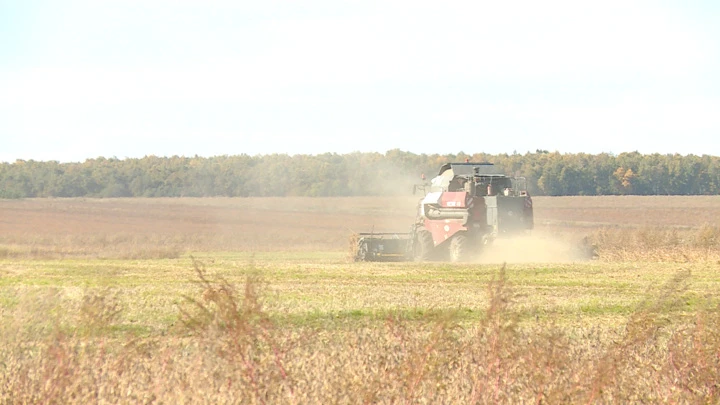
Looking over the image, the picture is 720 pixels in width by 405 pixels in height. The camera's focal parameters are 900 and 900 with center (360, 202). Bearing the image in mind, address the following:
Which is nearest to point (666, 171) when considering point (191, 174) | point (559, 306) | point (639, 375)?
point (191, 174)

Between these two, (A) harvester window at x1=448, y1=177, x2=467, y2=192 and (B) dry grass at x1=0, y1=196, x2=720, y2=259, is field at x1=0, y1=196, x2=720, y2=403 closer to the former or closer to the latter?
(A) harvester window at x1=448, y1=177, x2=467, y2=192

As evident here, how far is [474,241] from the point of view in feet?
85.2

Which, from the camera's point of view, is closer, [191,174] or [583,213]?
[583,213]

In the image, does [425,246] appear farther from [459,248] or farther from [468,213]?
[468,213]

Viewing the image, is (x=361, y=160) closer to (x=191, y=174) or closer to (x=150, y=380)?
(x=191, y=174)

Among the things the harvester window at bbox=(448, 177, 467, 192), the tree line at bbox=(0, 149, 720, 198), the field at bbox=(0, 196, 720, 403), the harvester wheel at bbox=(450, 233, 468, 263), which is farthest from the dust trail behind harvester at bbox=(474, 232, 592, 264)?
the tree line at bbox=(0, 149, 720, 198)

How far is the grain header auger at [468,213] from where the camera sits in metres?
25.6

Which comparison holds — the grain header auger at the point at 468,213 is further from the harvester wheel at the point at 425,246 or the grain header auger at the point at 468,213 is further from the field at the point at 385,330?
the field at the point at 385,330

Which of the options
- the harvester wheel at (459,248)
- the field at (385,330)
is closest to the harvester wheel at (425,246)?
the harvester wheel at (459,248)

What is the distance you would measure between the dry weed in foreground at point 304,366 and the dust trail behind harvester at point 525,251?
17449 mm

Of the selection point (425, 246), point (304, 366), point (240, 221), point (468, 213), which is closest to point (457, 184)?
point (468, 213)

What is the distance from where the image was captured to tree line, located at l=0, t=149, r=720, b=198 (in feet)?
248

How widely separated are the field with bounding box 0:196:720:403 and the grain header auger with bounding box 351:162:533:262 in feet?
1.92

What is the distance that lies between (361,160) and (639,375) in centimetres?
7748
